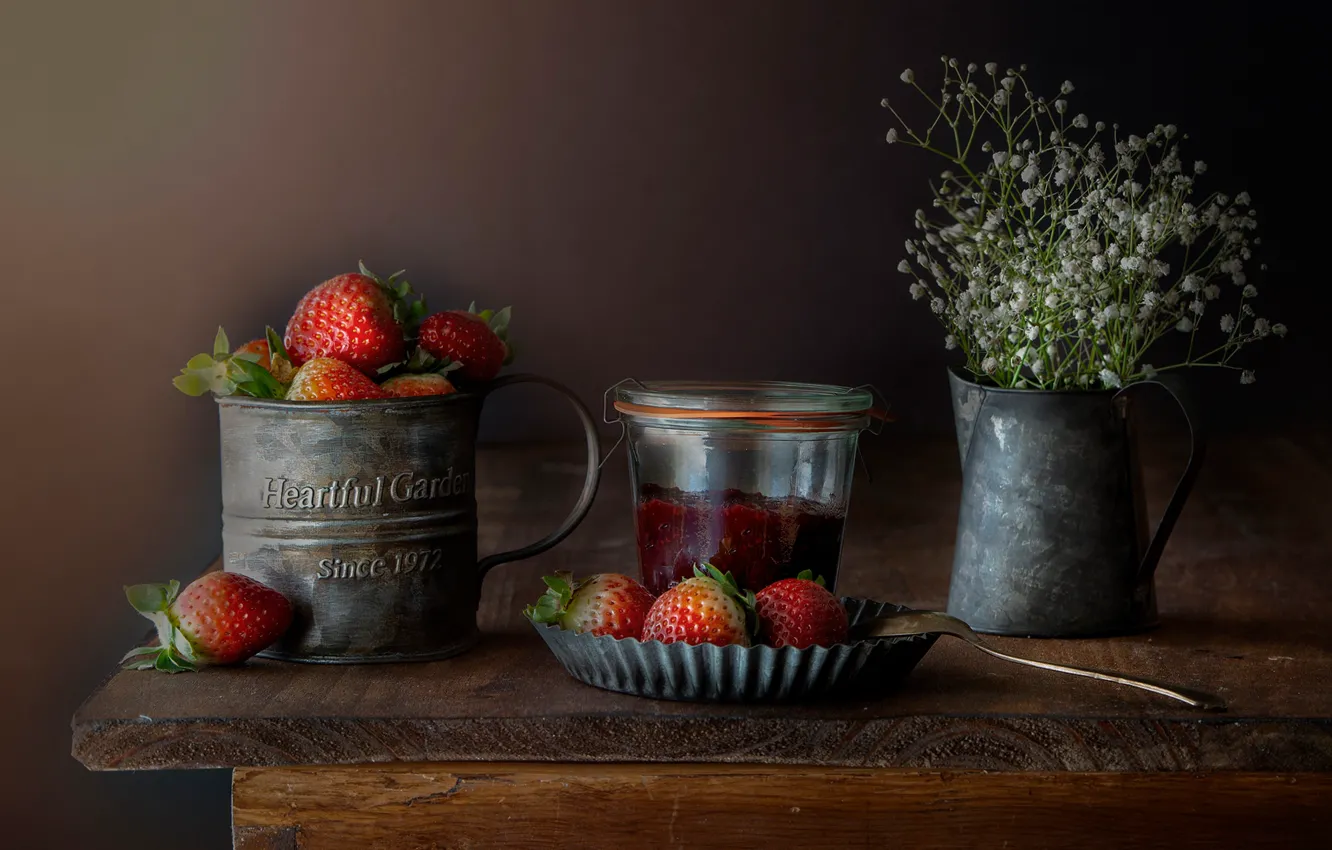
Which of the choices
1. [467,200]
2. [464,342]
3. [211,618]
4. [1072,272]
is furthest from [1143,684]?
[467,200]

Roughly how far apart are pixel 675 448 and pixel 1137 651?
44cm

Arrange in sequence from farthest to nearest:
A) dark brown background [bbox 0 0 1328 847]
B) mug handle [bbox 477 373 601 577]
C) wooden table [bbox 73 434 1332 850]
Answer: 1. dark brown background [bbox 0 0 1328 847]
2. mug handle [bbox 477 373 601 577]
3. wooden table [bbox 73 434 1332 850]

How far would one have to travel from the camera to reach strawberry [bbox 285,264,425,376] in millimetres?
1048

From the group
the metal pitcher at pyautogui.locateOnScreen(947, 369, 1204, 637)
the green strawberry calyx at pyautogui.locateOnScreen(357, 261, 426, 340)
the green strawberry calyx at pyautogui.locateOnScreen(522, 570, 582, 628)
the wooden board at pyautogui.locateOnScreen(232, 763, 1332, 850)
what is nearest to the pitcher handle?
the metal pitcher at pyautogui.locateOnScreen(947, 369, 1204, 637)

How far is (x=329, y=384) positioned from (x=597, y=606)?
28 centimetres

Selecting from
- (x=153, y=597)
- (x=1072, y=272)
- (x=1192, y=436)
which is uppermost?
(x=1072, y=272)

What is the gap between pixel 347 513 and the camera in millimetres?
1046

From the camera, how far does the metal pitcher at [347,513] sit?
1.04m

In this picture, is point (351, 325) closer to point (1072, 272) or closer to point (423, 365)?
point (423, 365)

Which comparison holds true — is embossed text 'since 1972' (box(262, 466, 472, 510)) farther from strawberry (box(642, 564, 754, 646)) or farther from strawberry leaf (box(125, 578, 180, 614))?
strawberry (box(642, 564, 754, 646))

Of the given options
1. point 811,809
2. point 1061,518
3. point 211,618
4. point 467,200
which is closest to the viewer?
point 811,809

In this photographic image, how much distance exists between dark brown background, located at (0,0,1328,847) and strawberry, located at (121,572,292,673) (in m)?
0.51

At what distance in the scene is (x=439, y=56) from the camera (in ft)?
4.80

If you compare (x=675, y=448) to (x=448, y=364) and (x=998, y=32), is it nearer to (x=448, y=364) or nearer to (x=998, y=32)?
(x=448, y=364)
